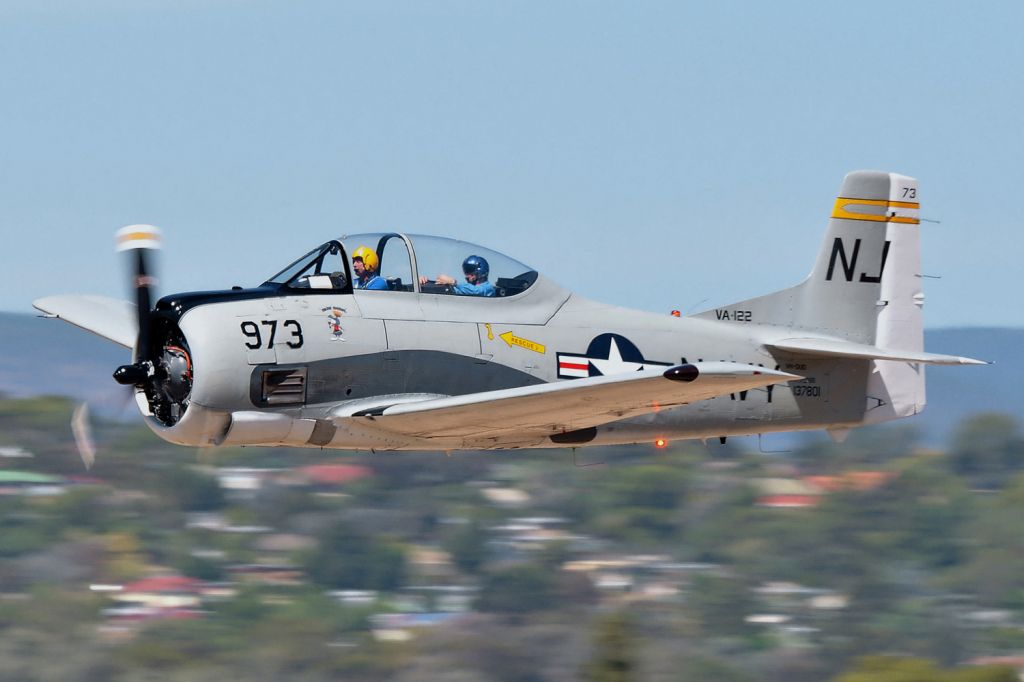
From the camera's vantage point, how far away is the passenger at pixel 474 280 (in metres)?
12.3

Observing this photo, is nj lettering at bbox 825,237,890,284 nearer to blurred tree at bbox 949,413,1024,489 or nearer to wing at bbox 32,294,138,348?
wing at bbox 32,294,138,348

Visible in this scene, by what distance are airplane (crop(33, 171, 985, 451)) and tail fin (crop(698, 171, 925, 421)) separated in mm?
39

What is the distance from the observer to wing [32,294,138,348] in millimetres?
14398

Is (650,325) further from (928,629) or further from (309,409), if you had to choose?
(928,629)

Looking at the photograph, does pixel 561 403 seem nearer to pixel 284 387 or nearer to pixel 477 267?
pixel 477 267

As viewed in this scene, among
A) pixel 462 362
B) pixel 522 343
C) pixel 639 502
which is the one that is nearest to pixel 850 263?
pixel 522 343

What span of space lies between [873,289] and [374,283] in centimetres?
545

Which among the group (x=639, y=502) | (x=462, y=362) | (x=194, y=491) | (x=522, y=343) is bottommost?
(x=639, y=502)

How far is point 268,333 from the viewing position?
37.6 feet

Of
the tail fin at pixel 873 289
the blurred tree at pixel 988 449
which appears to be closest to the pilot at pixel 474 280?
the tail fin at pixel 873 289

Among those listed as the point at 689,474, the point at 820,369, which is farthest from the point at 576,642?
the point at 820,369

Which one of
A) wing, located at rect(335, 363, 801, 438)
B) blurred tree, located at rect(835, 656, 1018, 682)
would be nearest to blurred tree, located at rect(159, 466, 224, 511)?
blurred tree, located at rect(835, 656, 1018, 682)

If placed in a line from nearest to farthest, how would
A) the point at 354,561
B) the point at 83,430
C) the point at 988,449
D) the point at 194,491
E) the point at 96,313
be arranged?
the point at 83,430 → the point at 96,313 → the point at 354,561 → the point at 194,491 → the point at 988,449

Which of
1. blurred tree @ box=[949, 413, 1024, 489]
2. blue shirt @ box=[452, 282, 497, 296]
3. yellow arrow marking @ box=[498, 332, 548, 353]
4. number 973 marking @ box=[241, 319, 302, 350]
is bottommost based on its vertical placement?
blurred tree @ box=[949, 413, 1024, 489]
